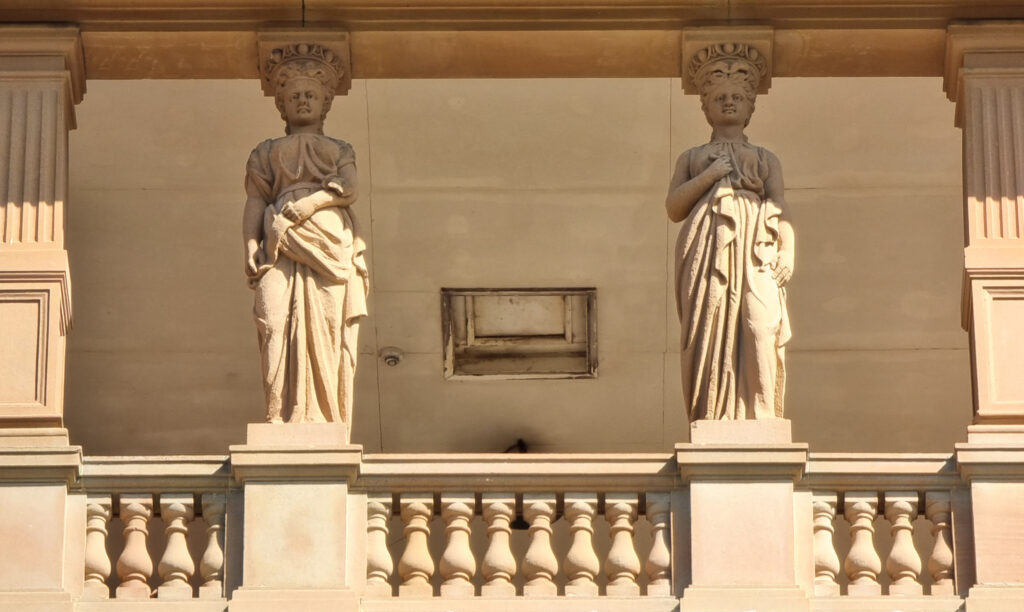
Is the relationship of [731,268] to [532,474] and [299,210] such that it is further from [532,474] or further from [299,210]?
[299,210]

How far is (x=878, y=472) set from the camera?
576 inches

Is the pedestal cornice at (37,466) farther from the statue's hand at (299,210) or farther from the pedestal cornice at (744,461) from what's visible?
the pedestal cornice at (744,461)

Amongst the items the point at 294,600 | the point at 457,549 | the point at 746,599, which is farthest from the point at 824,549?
the point at 294,600

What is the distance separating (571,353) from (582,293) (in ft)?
1.26

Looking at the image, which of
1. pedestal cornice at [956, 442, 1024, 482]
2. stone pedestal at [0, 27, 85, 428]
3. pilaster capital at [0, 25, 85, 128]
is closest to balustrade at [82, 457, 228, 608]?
stone pedestal at [0, 27, 85, 428]

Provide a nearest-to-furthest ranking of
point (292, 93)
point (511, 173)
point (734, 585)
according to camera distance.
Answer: point (734, 585)
point (292, 93)
point (511, 173)

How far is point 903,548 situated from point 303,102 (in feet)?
11.1

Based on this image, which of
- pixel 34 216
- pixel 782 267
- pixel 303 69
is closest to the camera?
pixel 782 267

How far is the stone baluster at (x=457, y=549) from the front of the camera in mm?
14492

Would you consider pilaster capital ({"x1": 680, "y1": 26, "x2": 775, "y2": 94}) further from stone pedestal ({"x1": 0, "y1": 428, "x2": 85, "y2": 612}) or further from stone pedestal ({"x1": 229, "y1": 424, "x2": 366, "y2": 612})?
stone pedestal ({"x1": 0, "y1": 428, "x2": 85, "y2": 612})

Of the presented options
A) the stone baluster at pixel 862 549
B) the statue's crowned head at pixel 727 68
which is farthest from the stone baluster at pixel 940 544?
the statue's crowned head at pixel 727 68

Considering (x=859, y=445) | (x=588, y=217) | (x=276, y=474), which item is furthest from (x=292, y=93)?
(x=859, y=445)

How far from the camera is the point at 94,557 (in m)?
14.5

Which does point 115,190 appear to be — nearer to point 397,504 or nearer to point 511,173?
point 511,173
